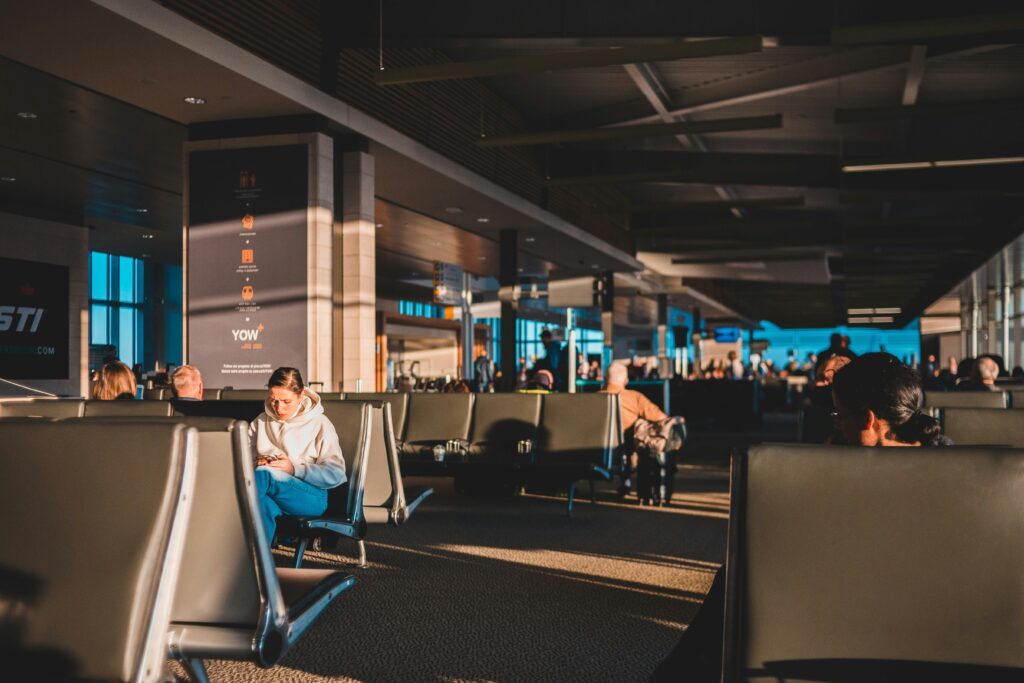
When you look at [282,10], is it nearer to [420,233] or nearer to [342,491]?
[342,491]

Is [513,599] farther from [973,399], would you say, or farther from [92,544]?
[92,544]

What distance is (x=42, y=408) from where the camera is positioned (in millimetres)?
4672

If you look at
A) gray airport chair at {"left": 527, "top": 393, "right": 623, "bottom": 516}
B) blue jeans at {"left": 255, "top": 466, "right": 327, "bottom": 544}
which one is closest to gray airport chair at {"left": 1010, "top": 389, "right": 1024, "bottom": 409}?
gray airport chair at {"left": 527, "top": 393, "right": 623, "bottom": 516}

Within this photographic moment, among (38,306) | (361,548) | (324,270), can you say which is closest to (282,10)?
(324,270)

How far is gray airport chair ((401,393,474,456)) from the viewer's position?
25.3 feet

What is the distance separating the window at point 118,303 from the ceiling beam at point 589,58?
1573 centimetres

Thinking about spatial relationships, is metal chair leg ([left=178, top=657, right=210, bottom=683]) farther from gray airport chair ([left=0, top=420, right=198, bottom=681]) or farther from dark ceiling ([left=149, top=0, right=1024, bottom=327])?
dark ceiling ([left=149, top=0, right=1024, bottom=327])

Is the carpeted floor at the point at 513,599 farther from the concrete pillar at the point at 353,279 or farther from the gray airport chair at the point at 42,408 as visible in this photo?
the concrete pillar at the point at 353,279

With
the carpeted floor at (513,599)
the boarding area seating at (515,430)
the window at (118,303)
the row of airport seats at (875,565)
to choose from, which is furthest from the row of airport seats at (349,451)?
the window at (118,303)

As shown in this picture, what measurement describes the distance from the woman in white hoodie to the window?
746 inches

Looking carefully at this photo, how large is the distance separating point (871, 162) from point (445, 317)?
23097 millimetres

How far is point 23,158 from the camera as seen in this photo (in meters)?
11.9

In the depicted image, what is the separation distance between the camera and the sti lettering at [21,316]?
48.9 feet

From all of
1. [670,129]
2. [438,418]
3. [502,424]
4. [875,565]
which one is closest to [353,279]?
[438,418]
